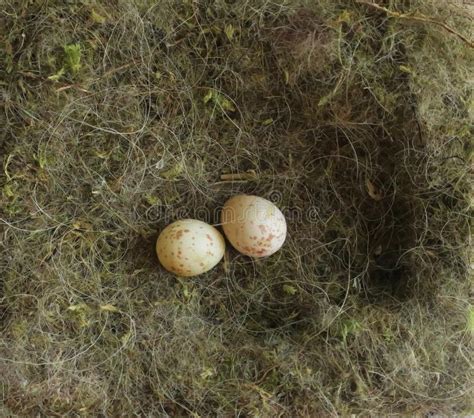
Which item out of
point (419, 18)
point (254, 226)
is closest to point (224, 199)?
point (254, 226)

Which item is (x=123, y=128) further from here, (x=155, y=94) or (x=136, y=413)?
(x=136, y=413)

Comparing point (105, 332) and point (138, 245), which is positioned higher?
point (138, 245)

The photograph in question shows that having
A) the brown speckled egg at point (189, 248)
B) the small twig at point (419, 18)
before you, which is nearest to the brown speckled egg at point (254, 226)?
the brown speckled egg at point (189, 248)

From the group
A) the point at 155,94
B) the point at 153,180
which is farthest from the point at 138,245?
the point at 155,94

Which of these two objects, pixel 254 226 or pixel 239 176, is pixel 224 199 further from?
pixel 254 226

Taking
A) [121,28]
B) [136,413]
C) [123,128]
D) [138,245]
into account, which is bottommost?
[136,413]
